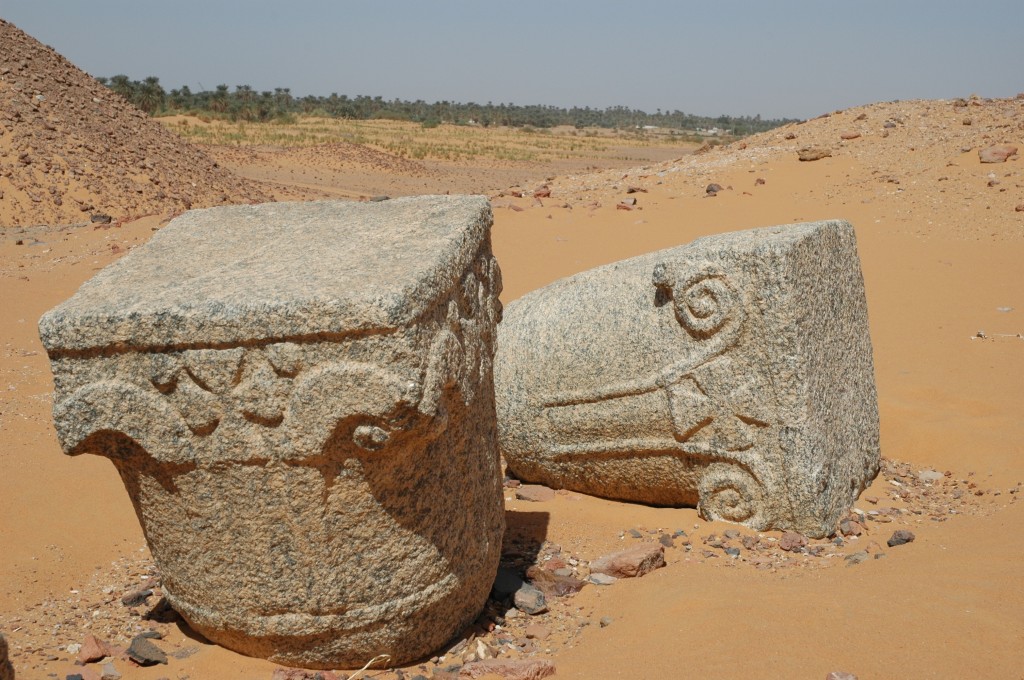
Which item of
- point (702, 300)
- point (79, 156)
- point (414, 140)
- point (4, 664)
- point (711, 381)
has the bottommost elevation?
point (4, 664)

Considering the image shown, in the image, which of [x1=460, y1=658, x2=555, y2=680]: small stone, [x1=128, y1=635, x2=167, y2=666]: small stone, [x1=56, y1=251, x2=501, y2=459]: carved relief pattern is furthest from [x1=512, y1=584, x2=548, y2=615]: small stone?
[x1=128, y1=635, x2=167, y2=666]: small stone

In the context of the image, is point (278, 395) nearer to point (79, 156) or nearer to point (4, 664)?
point (4, 664)

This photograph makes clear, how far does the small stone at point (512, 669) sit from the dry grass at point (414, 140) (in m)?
26.3

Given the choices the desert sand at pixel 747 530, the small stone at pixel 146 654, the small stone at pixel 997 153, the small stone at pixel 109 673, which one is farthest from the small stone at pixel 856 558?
the small stone at pixel 997 153

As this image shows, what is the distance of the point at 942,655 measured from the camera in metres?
2.92

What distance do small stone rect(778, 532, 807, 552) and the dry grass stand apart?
83.4ft

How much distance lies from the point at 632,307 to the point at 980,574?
72.1 inches

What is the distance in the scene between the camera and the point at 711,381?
13.7ft

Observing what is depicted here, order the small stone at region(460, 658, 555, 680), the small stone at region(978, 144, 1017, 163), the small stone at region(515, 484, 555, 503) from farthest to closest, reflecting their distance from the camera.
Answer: the small stone at region(978, 144, 1017, 163) < the small stone at region(515, 484, 555, 503) < the small stone at region(460, 658, 555, 680)

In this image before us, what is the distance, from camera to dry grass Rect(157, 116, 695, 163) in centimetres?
2955

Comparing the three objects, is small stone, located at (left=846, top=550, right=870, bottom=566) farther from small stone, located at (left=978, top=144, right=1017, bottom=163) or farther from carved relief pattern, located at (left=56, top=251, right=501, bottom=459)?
small stone, located at (left=978, top=144, right=1017, bottom=163)

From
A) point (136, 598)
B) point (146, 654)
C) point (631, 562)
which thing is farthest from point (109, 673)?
point (631, 562)

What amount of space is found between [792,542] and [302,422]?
237cm

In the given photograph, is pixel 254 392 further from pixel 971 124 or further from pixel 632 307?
pixel 971 124
